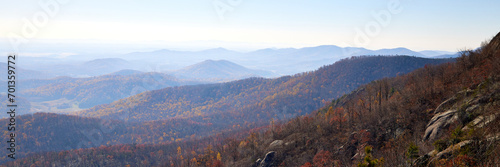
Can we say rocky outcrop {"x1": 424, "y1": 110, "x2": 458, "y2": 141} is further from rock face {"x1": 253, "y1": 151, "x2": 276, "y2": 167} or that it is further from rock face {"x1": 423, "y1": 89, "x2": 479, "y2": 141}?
rock face {"x1": 253, "y1": 151, "x2": 276, "y2": 167}

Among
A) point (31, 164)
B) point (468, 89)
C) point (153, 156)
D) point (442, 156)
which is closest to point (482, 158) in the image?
Answer: point (442, 156)

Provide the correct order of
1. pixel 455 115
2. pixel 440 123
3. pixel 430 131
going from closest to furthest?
pixel 455 115
pixel 440 123
pixel 430 131

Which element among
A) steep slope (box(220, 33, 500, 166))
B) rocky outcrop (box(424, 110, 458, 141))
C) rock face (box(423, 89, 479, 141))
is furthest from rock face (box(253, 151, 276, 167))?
rock face (box(423, 89, 479, 141))

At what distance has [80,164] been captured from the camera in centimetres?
12938

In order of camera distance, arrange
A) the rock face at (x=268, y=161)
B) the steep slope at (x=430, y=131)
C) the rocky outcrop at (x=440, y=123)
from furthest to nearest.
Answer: the rock face at (x=268, y=161)
the rocky outcrop at (x=440, y=123)
the steep slope at (x=430, y=131)

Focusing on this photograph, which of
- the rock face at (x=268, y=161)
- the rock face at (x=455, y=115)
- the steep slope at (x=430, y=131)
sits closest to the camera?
the steep slope at (x=430, y=131)

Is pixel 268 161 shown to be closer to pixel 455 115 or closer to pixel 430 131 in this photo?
pixel 430 131

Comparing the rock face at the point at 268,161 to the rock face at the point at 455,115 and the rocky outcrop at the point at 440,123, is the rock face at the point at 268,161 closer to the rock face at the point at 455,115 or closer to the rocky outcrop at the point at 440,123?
the rocky outcrop at the point at 440,123

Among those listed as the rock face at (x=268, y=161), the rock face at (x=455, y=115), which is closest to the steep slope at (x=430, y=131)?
the rock face at (x=455, y=115)

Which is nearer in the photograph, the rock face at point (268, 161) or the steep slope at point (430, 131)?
the steep slope at point (430, 131)

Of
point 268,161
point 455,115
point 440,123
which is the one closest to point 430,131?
point 440,123

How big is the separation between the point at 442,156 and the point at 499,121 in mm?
4807

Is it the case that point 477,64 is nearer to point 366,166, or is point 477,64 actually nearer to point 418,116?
point 418,116

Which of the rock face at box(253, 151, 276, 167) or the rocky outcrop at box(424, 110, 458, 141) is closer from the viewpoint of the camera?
the rocky outcrop at box(424, 110, 458, 141)
